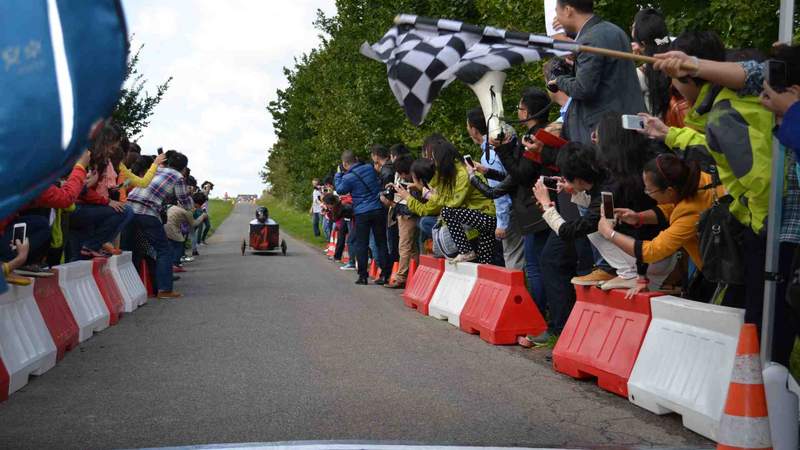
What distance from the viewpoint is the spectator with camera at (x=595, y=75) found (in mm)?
7695

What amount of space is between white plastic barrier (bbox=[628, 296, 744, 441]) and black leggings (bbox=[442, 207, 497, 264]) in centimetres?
491

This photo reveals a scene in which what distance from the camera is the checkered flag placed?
187 inches

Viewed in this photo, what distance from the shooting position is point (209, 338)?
31.1 ft

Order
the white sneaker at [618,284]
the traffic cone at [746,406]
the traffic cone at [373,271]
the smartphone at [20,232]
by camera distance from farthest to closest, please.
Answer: the traffic cone at [373,271] → the smartphone at [20,232] → the white sneaker at [618,284] → the traffic cone at [746,406]

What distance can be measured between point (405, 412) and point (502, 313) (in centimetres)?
333

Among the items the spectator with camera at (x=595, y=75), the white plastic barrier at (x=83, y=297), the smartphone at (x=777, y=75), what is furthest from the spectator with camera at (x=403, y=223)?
the smartphone at (x=777, y=75)

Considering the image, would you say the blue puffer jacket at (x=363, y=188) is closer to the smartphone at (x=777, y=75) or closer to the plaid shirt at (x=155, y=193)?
the plaid shirt at (x=155, y=193)

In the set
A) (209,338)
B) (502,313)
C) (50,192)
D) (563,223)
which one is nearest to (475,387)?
(563,223)

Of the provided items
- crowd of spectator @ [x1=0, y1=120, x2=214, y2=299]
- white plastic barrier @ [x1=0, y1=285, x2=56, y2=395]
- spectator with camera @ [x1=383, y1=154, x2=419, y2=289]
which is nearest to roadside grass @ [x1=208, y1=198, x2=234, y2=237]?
spectator with camera @ [x1=383, y1=154, x2=419, y2=289]

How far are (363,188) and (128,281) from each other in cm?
522

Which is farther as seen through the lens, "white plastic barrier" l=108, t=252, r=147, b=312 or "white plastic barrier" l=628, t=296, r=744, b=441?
"white plastic barrier" l=108, t=252, r=147, b=312

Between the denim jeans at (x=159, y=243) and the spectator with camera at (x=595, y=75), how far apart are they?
7.48m

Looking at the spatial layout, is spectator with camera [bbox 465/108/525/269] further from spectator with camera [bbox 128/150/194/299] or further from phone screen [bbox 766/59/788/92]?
phone screen [bbox 766/59/788/92]

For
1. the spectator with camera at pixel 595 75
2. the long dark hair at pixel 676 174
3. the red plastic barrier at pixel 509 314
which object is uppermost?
the spectator with camera at pixel 595 75
